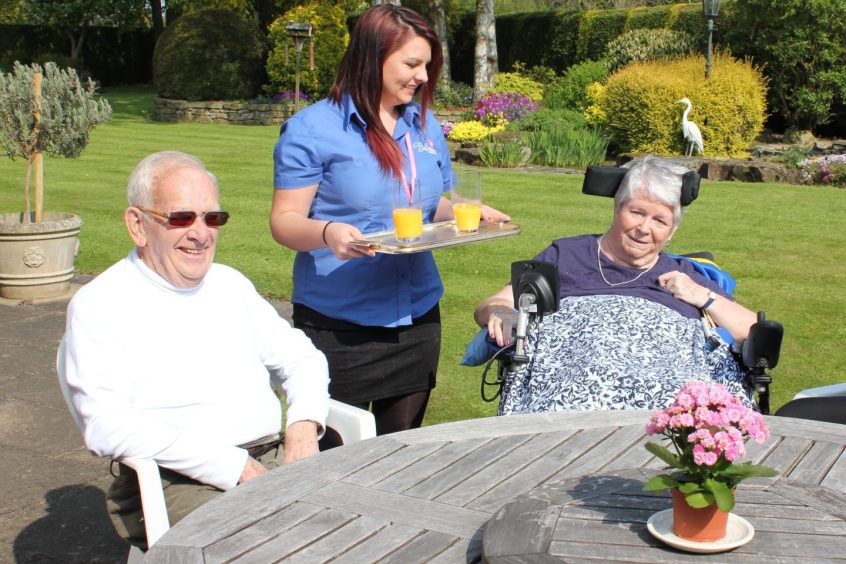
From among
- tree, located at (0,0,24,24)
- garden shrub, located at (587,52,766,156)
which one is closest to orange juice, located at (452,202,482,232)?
garden shrub, located at (587,52,766,156)

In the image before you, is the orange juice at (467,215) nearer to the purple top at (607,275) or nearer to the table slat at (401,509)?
the purple top at (607,275)

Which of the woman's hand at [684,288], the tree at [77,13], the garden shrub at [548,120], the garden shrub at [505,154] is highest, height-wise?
the tree at [77,13]

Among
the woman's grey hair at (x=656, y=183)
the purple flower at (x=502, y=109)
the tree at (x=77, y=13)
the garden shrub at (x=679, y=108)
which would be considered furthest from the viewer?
the tree at (x=77, y=13)

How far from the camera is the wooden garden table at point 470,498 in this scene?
188 cm

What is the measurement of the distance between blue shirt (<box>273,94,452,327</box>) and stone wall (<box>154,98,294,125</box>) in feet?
59.1

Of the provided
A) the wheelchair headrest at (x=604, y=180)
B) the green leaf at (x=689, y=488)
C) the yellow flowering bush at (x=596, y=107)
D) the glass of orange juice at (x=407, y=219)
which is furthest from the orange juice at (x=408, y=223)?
the yellow flowering bush at (x=596, y=107)

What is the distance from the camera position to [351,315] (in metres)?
3.26

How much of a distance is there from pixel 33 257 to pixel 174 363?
4706 millimetres

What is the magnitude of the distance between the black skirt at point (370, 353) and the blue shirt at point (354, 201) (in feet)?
0.15

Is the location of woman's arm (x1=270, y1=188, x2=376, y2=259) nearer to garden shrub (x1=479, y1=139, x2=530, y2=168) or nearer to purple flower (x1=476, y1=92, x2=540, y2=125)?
garden shrub (x1=479, y1=139, x2=530, y2=168)

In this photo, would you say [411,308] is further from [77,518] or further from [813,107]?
[813,107]

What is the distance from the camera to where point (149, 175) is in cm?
258

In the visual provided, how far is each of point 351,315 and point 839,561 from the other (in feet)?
5.99

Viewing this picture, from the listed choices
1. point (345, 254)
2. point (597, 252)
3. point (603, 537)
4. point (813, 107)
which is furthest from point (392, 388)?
point (813, 107)
